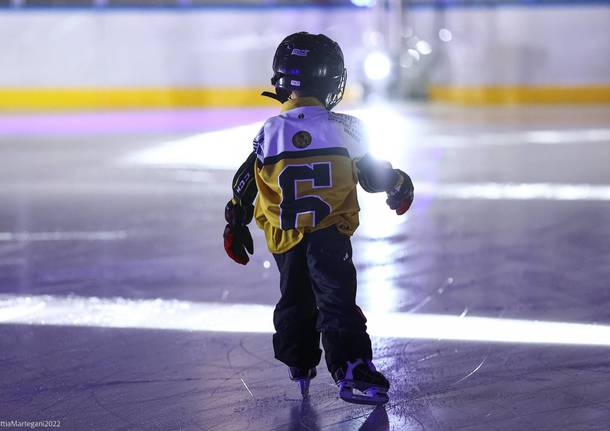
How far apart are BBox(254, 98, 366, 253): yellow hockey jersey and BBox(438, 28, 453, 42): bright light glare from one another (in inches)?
534

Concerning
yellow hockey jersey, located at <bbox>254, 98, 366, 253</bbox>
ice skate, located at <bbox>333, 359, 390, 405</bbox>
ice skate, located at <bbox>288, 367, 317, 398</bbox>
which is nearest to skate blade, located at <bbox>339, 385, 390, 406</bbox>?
ice skate, located at <bbox>333, 359, 390, 405</bbox>

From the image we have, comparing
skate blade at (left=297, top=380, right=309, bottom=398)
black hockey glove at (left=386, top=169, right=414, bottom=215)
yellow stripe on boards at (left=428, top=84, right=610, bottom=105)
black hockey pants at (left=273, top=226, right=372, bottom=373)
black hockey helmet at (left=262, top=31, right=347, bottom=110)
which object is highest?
black hockey helmet at (left=262, top=31, right=347, bottom=110)

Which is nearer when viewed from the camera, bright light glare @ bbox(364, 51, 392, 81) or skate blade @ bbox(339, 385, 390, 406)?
skate blade @ bbox(339, 385, 390, 406)

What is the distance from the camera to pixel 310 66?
8.93 ft

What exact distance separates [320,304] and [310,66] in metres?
0.65

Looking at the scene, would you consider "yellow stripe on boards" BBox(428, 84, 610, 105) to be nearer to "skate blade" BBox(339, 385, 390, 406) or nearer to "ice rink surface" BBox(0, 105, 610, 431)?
"ice rink surface" BBox(0, 105, 610, 431)

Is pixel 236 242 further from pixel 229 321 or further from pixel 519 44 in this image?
pixel 519 44

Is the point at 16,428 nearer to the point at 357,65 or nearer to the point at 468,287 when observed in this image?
the point at 468,287

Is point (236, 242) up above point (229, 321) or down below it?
above

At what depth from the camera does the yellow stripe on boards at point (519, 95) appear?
15.6 metres

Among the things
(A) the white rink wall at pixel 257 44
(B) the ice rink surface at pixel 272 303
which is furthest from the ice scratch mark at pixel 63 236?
(A) the white rink wall at pixel 257 44

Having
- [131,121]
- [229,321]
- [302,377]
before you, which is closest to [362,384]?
[302,377]

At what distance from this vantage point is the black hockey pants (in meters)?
2.71

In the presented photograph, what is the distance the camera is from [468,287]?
4.13 metres
